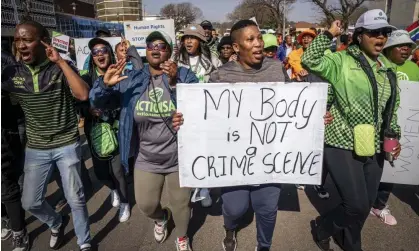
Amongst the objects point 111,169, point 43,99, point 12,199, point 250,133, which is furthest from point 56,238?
point 250,133

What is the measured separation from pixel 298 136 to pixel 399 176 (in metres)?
1.53

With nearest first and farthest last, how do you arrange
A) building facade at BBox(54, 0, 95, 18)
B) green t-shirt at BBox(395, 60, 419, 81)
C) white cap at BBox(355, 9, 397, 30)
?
white cap at BBox(355, 9, 397, 30) → green t-shirt at BBox(395, 60, 419, 81) → building facade at BBox(54, 0, 95, 18)

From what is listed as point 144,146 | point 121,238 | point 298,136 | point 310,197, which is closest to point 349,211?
point 298,136

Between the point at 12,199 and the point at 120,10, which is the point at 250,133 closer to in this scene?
the point at 12,199

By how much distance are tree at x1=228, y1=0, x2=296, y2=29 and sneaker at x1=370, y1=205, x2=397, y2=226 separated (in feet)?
140

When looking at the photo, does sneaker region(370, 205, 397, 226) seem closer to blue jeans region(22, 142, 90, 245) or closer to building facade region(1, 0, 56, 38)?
blue jeans region(22, 142, 90, 245)

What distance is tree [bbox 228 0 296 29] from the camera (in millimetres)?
49088

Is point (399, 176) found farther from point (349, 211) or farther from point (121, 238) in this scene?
point (121, 238)

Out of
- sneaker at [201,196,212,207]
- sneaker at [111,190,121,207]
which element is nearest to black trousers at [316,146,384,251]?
sneaker at [201,196,212,207]

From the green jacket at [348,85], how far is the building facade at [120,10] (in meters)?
101

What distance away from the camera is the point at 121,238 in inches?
131

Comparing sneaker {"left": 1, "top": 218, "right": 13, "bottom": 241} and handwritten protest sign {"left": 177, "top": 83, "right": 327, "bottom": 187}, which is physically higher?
handwritten protest sign {"left": 177, "top": 83, "right": 327, "bottom": 187}

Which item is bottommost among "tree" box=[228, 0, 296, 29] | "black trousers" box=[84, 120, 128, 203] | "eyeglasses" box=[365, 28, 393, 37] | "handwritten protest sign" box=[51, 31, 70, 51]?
"black trousers" box=[84, 120, 128, 203]

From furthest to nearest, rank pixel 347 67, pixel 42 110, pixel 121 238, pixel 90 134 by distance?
pixel 90 134 → pixel 121 238 → pixel 42 110 → pixel 347 67
